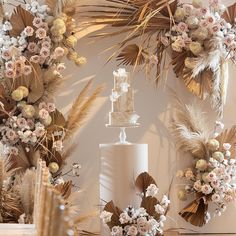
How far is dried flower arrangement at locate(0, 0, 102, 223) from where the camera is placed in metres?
3.09

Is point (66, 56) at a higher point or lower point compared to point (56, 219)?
higher

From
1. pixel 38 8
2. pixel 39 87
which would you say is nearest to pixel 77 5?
pixel 38 8

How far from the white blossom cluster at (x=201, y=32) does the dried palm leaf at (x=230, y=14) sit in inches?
2.4

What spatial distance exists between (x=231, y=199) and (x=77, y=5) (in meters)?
1.54

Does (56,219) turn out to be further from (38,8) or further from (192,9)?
(192,9)

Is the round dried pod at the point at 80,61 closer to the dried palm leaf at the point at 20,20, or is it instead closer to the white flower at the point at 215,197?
the dried palm leaf at the point at 20,20

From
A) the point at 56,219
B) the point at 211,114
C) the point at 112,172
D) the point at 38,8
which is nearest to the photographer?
the point at 56,219

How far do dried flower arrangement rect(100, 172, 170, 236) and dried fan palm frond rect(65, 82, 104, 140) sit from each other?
1.83ft

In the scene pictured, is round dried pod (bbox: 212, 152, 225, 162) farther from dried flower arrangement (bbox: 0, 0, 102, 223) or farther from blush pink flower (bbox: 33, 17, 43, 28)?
blush pink flower (bbox: 33, 17, 43, 28)

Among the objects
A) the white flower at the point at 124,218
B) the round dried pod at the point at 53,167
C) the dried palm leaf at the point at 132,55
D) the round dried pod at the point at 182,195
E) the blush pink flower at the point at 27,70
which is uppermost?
the dried palm leaf at the point at 132,55

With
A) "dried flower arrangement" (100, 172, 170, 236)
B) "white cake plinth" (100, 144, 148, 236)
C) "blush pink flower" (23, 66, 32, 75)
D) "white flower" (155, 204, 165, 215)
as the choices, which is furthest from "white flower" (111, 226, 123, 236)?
"blush pink flower" (23, 66, 32, 75)

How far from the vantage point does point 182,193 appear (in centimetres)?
341

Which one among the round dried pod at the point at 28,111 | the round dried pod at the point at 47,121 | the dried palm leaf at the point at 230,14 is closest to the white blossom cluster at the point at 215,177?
the dried palm leaf at the point at 230,14

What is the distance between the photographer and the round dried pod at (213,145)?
3.36 meters
